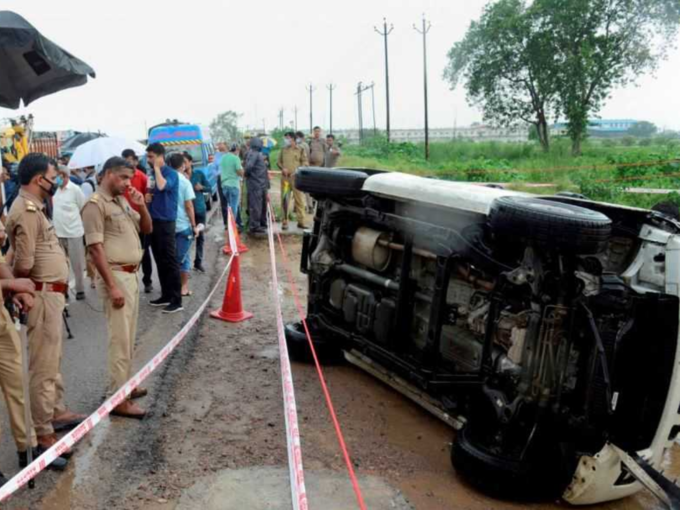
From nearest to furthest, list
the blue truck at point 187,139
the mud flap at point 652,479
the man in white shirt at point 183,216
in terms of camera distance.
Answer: the mud flap at point 652,479, the man in white shirt at point 183,216, the blue truck at point 187,139

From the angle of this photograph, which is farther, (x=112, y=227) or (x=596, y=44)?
(x=596, y=44)

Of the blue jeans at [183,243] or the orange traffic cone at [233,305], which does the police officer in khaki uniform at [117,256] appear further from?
the blue jeans at [183,243]

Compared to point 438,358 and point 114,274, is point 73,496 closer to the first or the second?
point 114,274

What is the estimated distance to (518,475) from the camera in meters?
3.45

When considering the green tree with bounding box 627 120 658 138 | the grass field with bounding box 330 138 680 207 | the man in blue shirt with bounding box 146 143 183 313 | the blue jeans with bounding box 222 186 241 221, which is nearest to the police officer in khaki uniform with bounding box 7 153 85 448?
the man in blue shirt with bounding box 146 143 183 313

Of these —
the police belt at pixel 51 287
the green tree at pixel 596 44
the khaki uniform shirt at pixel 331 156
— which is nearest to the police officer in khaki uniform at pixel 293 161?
the khaki uniform shirt at pixel 331 156

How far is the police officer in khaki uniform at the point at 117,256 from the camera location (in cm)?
434

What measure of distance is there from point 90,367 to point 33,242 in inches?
79.3

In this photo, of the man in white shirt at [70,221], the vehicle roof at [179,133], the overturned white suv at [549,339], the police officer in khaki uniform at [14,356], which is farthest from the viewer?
the vehicle roof at [179,133]

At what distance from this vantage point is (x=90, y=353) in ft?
19.1

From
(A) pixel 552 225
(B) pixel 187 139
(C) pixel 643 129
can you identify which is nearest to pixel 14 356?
(A) pixel 552 225

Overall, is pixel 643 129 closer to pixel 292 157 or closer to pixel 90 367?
pixel 292 157

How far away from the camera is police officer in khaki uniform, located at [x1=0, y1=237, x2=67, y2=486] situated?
345 cm

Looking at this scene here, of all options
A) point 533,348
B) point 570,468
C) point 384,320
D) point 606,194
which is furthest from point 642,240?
point 606,194
